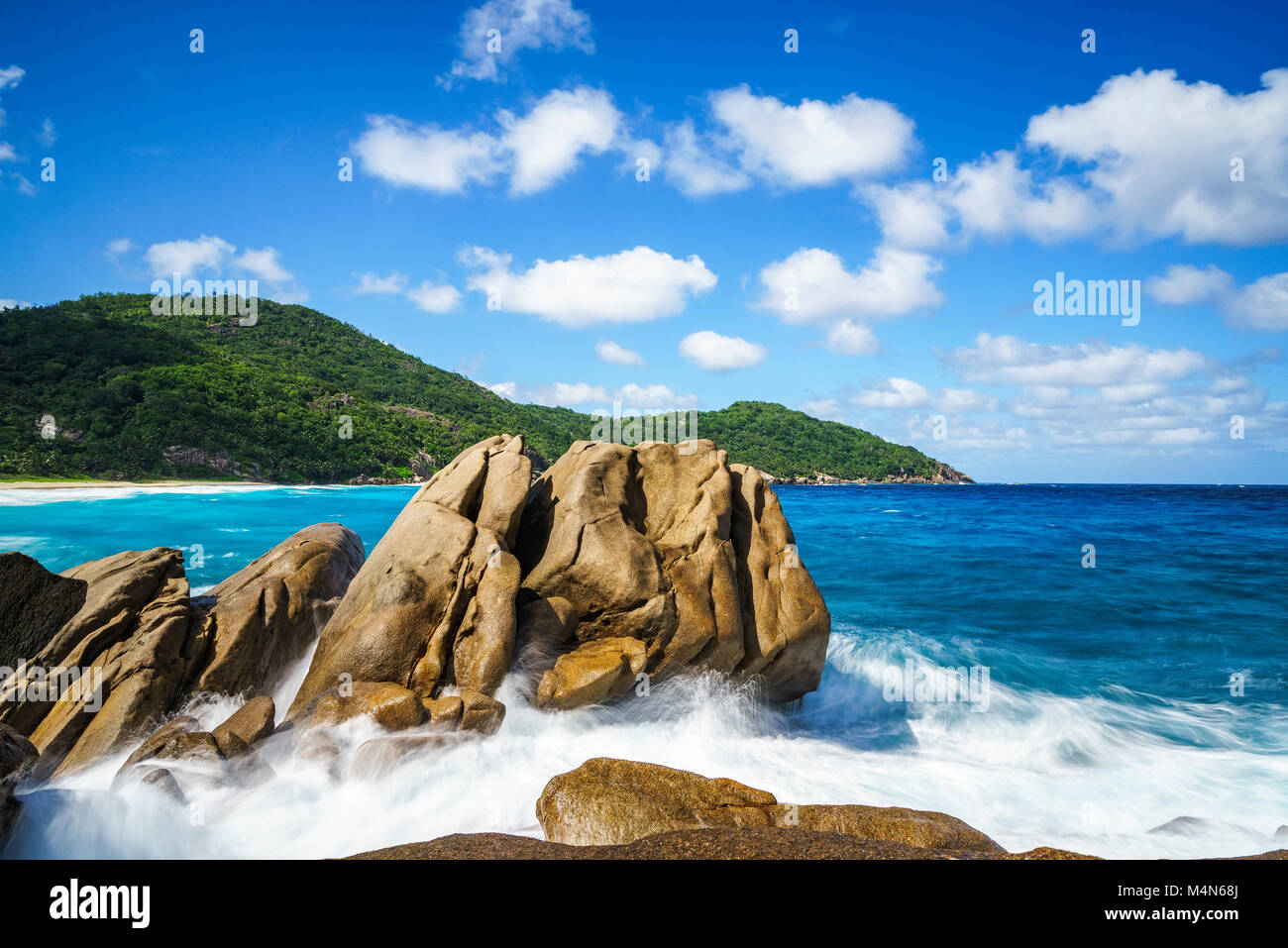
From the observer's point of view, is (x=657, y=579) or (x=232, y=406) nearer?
(x=657, y=579)

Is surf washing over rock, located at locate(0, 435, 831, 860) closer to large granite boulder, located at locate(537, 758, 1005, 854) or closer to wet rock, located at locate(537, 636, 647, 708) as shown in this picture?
wet rock, located at locate(537, 636, 647, 708)

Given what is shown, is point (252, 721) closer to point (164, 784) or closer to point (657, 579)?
point (164, 784)

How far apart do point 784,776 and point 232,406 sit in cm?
6471

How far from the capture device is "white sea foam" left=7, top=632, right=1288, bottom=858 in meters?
5.84

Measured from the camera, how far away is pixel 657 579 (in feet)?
31.3

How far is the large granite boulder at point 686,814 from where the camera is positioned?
5543mm

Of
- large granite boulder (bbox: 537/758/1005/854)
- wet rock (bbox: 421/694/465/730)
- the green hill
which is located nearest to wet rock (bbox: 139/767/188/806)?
wet rock (bbox: 421/694/465/730)

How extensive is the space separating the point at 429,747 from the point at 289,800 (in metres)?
1.42

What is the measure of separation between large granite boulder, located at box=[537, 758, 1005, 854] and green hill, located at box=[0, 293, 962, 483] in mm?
46618

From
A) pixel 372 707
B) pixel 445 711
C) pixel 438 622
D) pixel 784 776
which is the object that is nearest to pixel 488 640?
pixel 438 622
